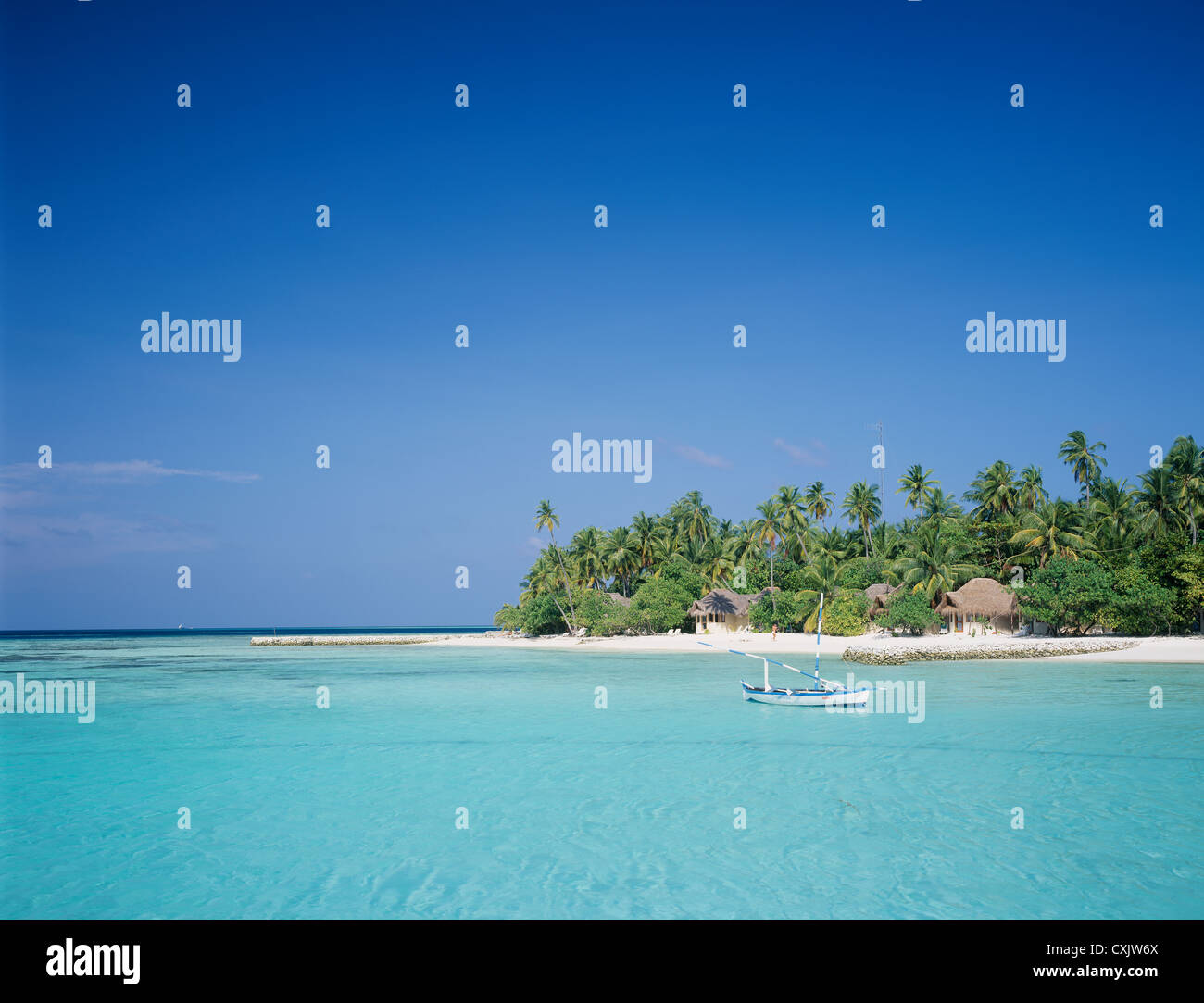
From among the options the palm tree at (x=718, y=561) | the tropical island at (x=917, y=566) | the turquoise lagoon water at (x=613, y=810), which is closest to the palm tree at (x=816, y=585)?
the tropical island at (x=917, y=566)

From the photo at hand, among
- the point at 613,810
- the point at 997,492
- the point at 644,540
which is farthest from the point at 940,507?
the point at 613,810

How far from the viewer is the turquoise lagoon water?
31.2 ft

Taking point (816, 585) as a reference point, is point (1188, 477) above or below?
above

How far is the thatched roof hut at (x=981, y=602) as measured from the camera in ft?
173

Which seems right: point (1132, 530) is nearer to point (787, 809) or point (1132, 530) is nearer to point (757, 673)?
point (757, 673)

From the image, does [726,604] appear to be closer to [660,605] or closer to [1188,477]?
[660,605]

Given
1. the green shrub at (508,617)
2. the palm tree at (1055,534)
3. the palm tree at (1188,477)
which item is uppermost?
the palm tree at (1188,477)

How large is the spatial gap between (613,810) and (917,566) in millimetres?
45624

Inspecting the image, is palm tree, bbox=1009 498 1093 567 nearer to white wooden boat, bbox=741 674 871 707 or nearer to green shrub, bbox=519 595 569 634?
white wooden boat, bbox=741 674 871 707

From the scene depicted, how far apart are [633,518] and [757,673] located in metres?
41.6

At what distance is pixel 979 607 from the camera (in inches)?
2076

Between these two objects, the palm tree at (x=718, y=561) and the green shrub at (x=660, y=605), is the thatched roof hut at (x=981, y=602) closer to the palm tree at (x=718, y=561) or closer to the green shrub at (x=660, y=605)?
the palm tree at (x=718, y=561)

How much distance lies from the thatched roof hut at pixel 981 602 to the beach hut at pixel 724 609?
1432cm

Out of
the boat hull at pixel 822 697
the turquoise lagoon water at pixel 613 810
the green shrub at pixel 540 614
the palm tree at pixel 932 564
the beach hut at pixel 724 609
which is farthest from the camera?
the green shrub at pixel 540 614
